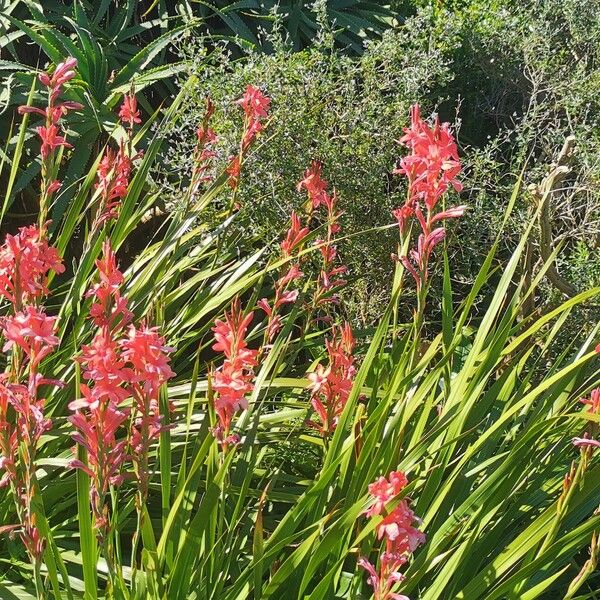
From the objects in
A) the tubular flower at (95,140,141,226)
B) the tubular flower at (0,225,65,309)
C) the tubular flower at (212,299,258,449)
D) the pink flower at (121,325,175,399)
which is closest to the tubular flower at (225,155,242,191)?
the tubular flower at (95,140,141,226)

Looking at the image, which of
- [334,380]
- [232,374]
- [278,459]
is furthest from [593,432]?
[278,459]

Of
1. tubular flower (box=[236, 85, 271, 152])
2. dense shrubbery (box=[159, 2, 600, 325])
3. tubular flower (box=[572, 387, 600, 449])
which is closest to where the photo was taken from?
tubular flower (box=[572, 387, 600, 449])

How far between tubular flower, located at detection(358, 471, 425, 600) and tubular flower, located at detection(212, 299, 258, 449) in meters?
0.21

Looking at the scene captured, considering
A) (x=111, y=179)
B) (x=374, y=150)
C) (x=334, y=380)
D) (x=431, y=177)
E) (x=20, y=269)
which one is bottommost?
(x=374, y=150)

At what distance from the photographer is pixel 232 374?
48.1 inches

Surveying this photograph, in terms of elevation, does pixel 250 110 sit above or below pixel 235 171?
above

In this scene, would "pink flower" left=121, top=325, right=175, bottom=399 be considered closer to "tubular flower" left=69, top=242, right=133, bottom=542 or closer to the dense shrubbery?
"tubular flower" left=69, top=242, right=133, bottom=542

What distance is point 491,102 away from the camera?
4551mm

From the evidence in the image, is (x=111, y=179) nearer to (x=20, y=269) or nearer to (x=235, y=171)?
(x=235, y=171)

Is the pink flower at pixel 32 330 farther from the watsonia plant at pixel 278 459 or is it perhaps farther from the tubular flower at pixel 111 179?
the tubular flower at pixel 111 179

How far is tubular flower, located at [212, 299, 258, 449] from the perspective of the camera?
122 cm

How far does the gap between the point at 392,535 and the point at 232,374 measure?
0.29 meters

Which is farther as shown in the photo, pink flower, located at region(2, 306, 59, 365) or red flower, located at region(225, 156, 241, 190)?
red flower, located at region(225, 156, 241, 190)

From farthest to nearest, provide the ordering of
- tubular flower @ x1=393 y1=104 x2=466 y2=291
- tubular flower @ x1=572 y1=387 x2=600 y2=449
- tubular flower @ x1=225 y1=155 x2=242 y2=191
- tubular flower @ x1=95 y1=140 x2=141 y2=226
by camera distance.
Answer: tubular flower @ x1=225 y1=155 x2=242 y2=191 < tubular flower @ x1=95 y1=140 x2=141 y2=226 < tubular flower @ x1=393 y1=104 x2=466 y2=291 < tubular flower @ x1=572 y1=387 x2=600 y2=449
